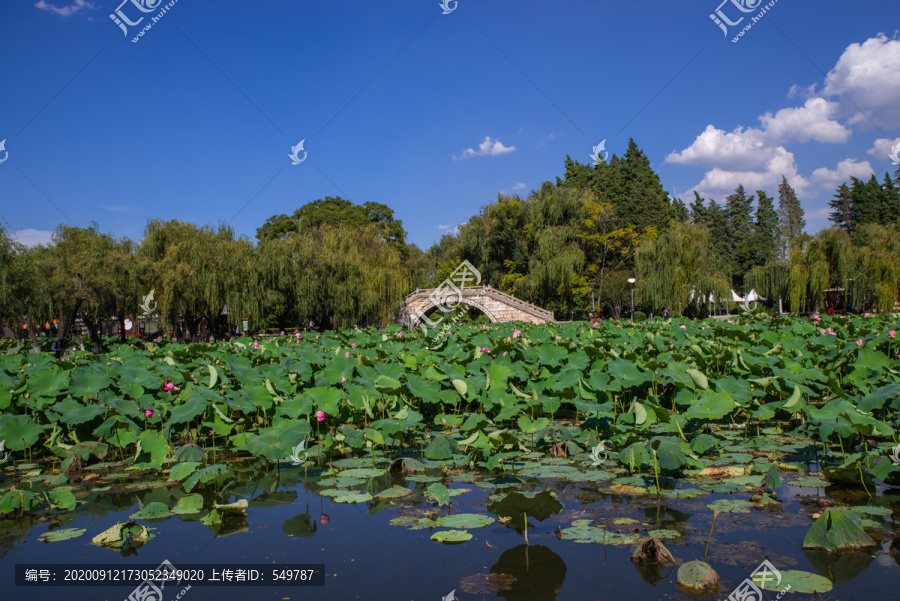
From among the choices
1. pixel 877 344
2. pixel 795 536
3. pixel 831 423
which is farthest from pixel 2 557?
pixel 877 344

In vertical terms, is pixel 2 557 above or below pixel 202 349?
below

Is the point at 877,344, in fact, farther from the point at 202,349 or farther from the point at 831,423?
the point at 202,349

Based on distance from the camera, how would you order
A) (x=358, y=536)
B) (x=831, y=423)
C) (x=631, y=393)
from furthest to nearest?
(x=631, y=393)
(x=831, y=423)
(x=358, y=536)

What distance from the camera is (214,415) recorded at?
13.4 ft

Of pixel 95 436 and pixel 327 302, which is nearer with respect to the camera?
pixel 95 436

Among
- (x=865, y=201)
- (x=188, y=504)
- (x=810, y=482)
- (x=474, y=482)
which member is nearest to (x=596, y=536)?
(x=474, y=482)

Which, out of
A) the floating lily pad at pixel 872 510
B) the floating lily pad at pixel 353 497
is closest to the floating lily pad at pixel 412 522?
the floating lily pad at pixel 353 497

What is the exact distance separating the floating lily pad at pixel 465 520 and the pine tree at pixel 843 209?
55.1 m

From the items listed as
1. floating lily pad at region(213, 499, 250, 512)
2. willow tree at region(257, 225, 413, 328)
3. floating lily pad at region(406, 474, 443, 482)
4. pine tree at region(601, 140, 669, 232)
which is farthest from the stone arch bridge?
floating lily pad at region(213, 499, 250, 512)

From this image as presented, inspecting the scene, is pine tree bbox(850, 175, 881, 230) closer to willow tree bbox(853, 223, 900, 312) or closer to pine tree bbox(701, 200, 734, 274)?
pine tree bbox(701, 200, 734, 274)

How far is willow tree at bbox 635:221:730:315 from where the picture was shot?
1008 inches

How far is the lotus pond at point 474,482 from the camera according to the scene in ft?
7.06

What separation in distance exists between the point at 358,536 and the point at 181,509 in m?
0.93

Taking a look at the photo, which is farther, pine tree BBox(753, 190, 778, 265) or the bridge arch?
pine tree BBox(753, 190, 778, 265)
